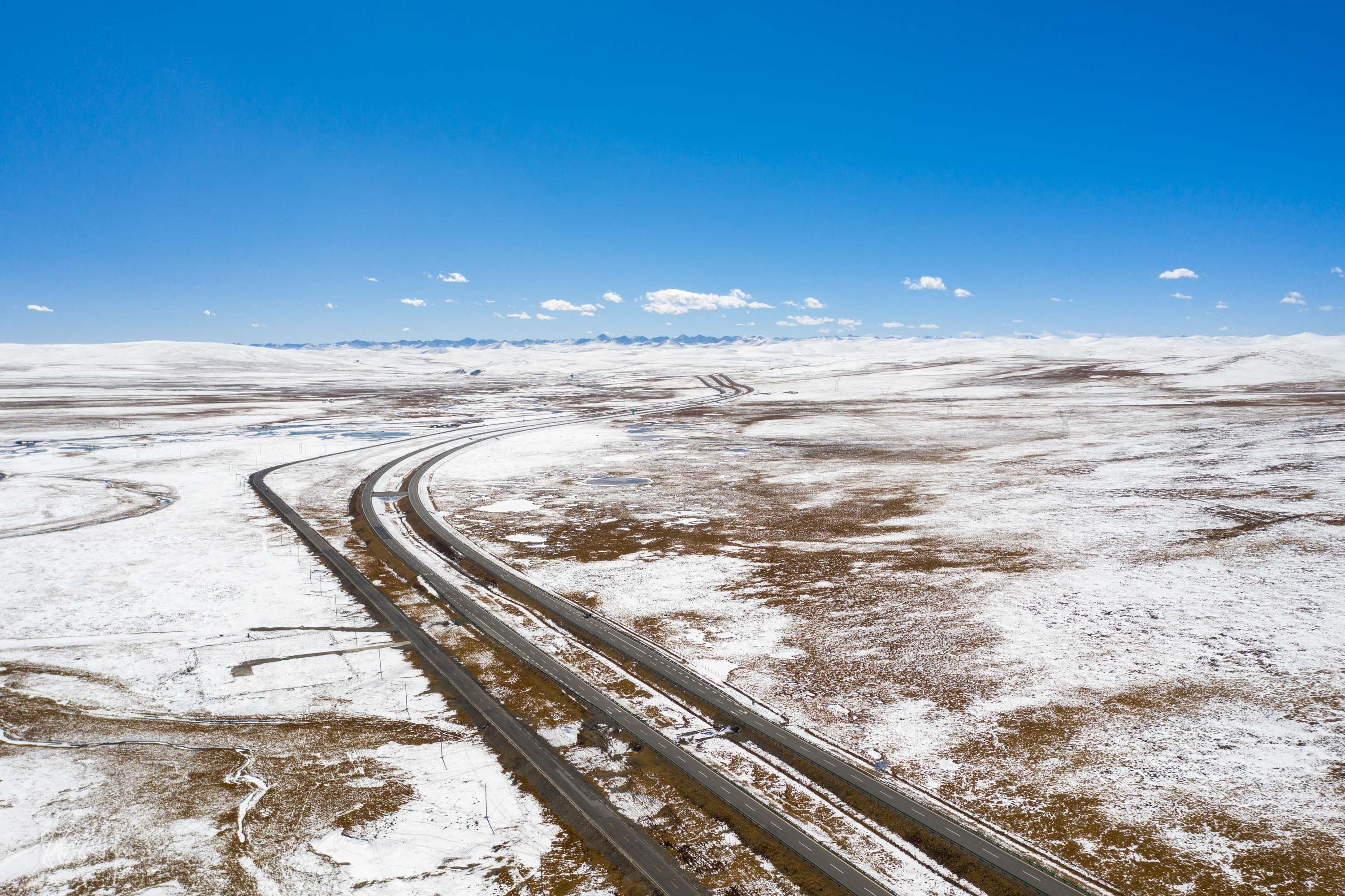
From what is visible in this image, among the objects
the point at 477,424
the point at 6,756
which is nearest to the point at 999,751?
the point at 6,756

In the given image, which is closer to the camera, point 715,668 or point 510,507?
point 715,668

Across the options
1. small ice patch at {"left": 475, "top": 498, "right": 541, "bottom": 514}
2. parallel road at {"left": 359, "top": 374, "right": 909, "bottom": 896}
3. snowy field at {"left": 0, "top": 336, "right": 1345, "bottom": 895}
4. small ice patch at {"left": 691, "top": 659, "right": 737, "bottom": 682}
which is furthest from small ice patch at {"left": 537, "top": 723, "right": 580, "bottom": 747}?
small ice patch at {"left": 475, "top": 498, "right": 541, "bottom": 514}

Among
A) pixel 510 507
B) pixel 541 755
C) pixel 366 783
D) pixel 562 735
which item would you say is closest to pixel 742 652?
pixel 562 735

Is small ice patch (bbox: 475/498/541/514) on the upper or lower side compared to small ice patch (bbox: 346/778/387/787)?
upper

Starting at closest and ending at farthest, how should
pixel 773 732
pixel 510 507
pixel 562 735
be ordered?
pixel 562 735 → pixel 773 732 → pixel 510 507

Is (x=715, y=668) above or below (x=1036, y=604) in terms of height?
below

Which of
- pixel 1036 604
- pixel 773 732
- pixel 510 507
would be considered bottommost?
pixel 773 732

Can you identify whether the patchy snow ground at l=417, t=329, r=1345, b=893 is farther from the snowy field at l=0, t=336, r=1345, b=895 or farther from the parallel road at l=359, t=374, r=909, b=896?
the parallel road at l=359, t=374, r=909, b=896

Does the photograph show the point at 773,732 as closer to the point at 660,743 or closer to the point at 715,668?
the point at 660,743
